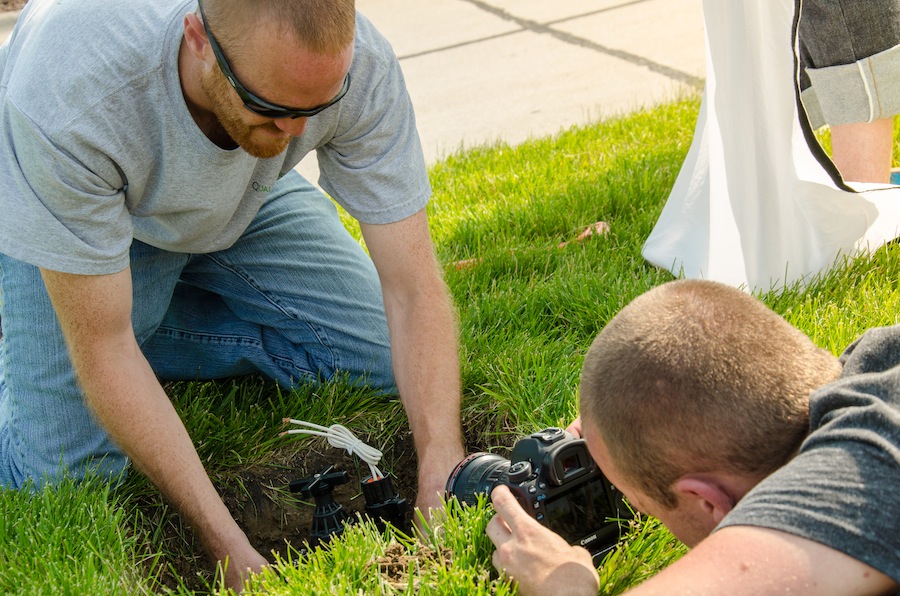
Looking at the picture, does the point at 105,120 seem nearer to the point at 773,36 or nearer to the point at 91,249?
the point at 91,249

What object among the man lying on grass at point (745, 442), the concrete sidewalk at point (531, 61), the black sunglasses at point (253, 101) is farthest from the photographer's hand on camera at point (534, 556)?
the concrete sidewalk at point (531, 61)

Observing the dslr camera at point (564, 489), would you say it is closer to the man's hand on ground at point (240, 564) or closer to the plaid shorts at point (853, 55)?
the man's hand on ground at point (240, 564)

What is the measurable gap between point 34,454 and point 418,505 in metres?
1.11

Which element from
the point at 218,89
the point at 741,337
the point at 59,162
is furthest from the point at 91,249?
the point at 741,337

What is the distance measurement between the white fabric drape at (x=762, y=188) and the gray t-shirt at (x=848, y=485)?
1.78 m

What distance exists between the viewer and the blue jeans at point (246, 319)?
2.91 metres

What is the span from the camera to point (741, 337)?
1650 millimetres

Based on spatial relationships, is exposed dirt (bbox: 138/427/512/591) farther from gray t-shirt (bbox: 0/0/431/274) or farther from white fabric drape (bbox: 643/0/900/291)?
white fabric drape (bbox: 643/0/900/291)

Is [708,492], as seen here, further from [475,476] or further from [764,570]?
[475,476]

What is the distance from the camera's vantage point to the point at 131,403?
2.48 meters

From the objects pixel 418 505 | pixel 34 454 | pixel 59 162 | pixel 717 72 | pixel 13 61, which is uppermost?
pixel 13 61

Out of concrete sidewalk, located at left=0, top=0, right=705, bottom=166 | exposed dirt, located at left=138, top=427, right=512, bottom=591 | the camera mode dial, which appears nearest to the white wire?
exposed dirt, located at left=138, top=427, right=512, bottom=591

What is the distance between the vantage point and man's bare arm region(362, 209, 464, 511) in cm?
274

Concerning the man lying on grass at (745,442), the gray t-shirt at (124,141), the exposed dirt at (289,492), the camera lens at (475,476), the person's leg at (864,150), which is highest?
the gray t-shirt at (124,141)
